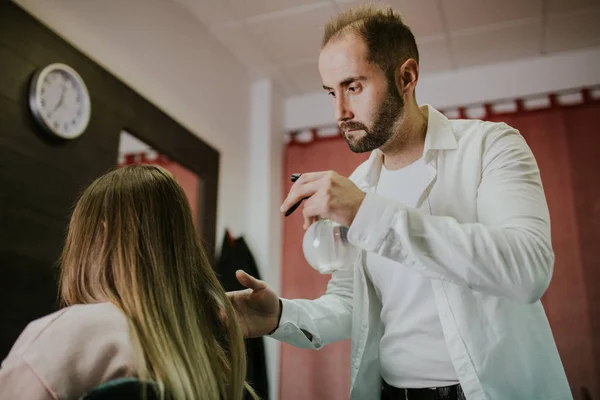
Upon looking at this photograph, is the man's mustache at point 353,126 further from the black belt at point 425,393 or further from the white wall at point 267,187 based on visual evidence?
the white wall at point 267,187

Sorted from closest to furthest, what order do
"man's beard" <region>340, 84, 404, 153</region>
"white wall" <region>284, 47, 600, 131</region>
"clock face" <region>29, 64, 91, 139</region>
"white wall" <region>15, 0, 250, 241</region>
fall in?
"man's beard" <region>340, 84, 404, 153</region> < "clock face" <region>29, 64, 91, 139</region> < "white wall" <region>15, 0, 250, 241</region> < "white wall" <region>284, 47, 600, 131</region>

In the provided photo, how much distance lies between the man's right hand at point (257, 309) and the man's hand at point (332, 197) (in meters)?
0.28

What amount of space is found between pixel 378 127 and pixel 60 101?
51.1 inches

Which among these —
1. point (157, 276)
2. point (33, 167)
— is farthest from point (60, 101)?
point (157, 276)

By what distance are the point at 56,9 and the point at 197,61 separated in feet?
3.59

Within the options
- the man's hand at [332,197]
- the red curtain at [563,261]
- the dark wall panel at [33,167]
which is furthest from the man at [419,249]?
the red curtain at [563,261]

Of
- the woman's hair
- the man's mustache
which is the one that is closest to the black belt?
the woman's hair

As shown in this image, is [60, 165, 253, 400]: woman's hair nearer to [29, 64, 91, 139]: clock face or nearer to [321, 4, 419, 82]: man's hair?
[321, 4, 419, 82]: man's hair

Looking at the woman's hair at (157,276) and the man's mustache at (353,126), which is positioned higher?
the man's mustache at (353,126)

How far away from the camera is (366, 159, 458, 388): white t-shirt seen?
1.24 meters

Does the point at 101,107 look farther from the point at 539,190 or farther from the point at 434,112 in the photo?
the point at 539,190

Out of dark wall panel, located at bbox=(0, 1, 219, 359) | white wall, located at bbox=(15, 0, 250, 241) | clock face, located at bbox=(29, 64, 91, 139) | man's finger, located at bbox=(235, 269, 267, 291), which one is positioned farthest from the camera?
white wall, located at bbox=(15, 0, 250, 241)

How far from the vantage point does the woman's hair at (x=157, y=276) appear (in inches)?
35.9

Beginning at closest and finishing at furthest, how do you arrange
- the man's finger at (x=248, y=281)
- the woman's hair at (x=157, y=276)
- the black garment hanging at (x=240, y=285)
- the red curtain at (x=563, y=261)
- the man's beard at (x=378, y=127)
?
the woman's hair at (x=157, y=276) → the man's finger at (x=248, y=281) → the man's beard at (x=378, y=127) → the black garment hanging at (x=240, y=285) → the red curtain at (x=563, y=261)
